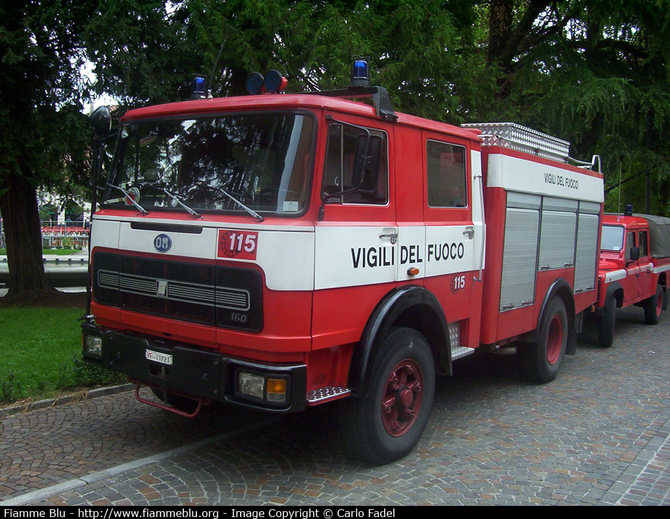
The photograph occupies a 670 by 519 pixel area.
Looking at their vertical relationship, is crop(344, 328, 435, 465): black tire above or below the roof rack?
below

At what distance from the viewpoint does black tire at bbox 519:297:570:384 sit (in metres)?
7.21

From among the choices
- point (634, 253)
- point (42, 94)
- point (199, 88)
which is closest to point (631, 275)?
point (634, 253)

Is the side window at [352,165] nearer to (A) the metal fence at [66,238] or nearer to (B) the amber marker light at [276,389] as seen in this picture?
(B) the amber marker light at [276,389]

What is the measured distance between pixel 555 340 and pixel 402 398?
3.55 metres

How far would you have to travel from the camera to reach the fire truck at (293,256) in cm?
407

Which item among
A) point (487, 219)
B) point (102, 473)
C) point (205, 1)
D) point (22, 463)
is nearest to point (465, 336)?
point (487, 219)

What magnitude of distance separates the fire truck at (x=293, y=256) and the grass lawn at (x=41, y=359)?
141 cm

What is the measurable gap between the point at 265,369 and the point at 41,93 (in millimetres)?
9495

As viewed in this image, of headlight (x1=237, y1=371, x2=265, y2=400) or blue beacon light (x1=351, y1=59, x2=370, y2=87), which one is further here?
blue beacon light (x1=351, y1=59, x2=370, y2=87)

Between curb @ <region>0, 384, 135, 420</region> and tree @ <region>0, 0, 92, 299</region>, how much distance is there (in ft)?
19.5

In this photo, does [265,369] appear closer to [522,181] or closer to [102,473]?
[102,473]

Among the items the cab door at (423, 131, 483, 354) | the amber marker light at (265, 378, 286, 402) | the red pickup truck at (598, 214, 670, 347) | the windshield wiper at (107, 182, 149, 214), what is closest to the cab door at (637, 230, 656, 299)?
the red pickup truck at (598, 214, 670, 347)

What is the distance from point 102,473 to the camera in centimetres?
452

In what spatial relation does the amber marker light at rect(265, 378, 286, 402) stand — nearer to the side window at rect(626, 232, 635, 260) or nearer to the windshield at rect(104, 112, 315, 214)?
the windshield at rect(104, 112, 315, 214)
